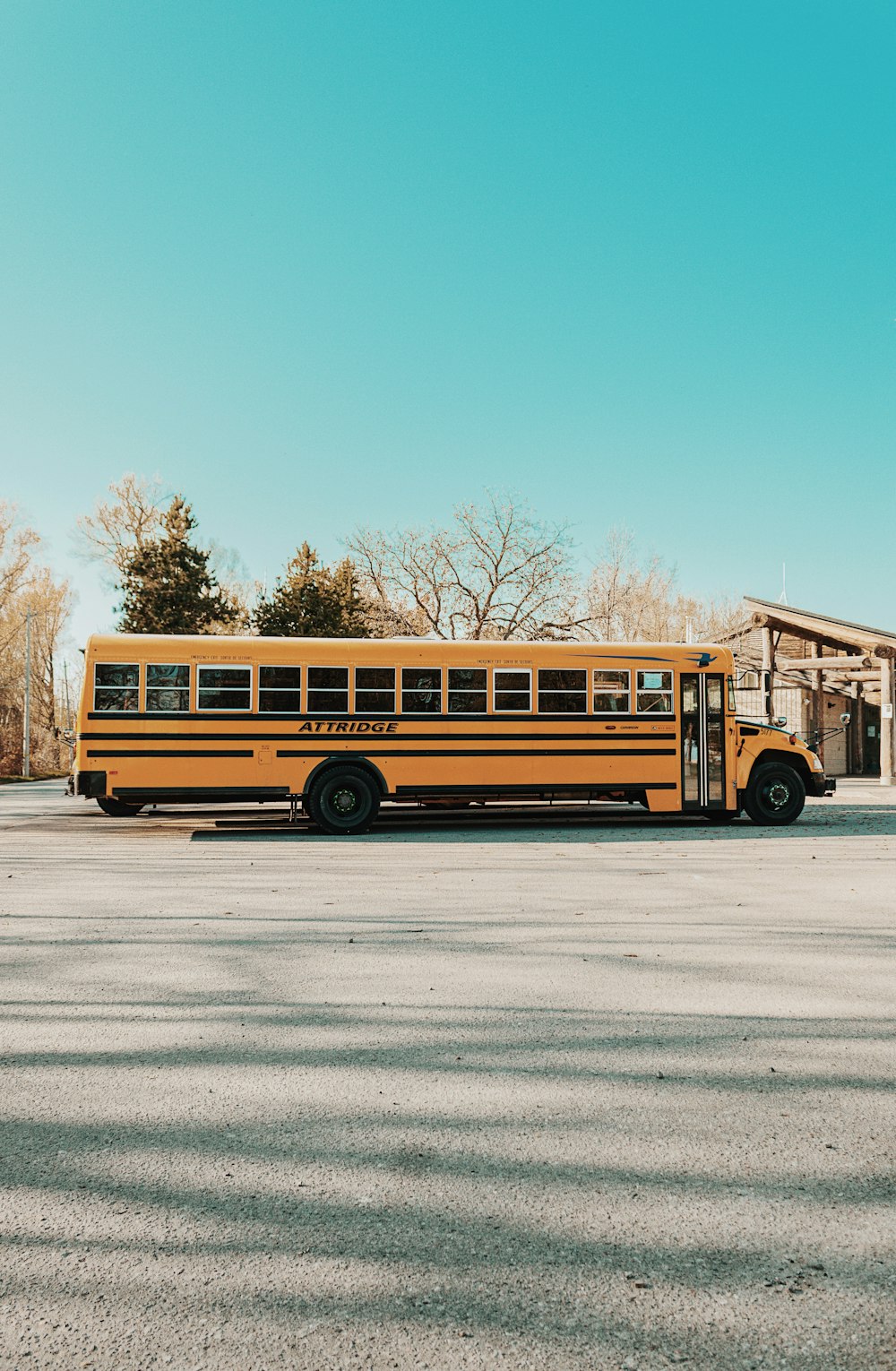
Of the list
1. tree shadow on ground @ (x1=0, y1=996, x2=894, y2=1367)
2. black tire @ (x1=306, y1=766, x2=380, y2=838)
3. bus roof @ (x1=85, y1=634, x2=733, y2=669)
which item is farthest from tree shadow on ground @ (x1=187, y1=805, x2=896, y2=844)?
tree shadow on ground @ (x1=0, y1=996, x2=894, y2=1367)

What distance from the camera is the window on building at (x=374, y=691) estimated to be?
1449cm

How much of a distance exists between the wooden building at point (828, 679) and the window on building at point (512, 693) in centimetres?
985

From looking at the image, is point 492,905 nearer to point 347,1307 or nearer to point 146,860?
point 146,860

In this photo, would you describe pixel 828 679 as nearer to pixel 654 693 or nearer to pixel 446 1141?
pixel 654 693

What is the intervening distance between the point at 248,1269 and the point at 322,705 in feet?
39.3

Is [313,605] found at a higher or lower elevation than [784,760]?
higher

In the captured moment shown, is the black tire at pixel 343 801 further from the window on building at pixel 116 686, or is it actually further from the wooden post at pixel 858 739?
the wooden post at pixel 858 739

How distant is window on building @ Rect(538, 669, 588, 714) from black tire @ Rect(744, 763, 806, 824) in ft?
9.88

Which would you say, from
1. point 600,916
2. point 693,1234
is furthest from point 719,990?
point 693,1234

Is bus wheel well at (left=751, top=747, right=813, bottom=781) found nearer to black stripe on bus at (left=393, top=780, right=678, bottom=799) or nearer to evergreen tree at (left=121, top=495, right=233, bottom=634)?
black stripe on bus at (left=393, top=780, right=678, bottom=799)

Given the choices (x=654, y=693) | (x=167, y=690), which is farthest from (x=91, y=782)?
(x=654, y=693)

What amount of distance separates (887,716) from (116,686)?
21.0 metres

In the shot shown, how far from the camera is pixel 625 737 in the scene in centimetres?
1517

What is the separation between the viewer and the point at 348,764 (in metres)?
14.4
